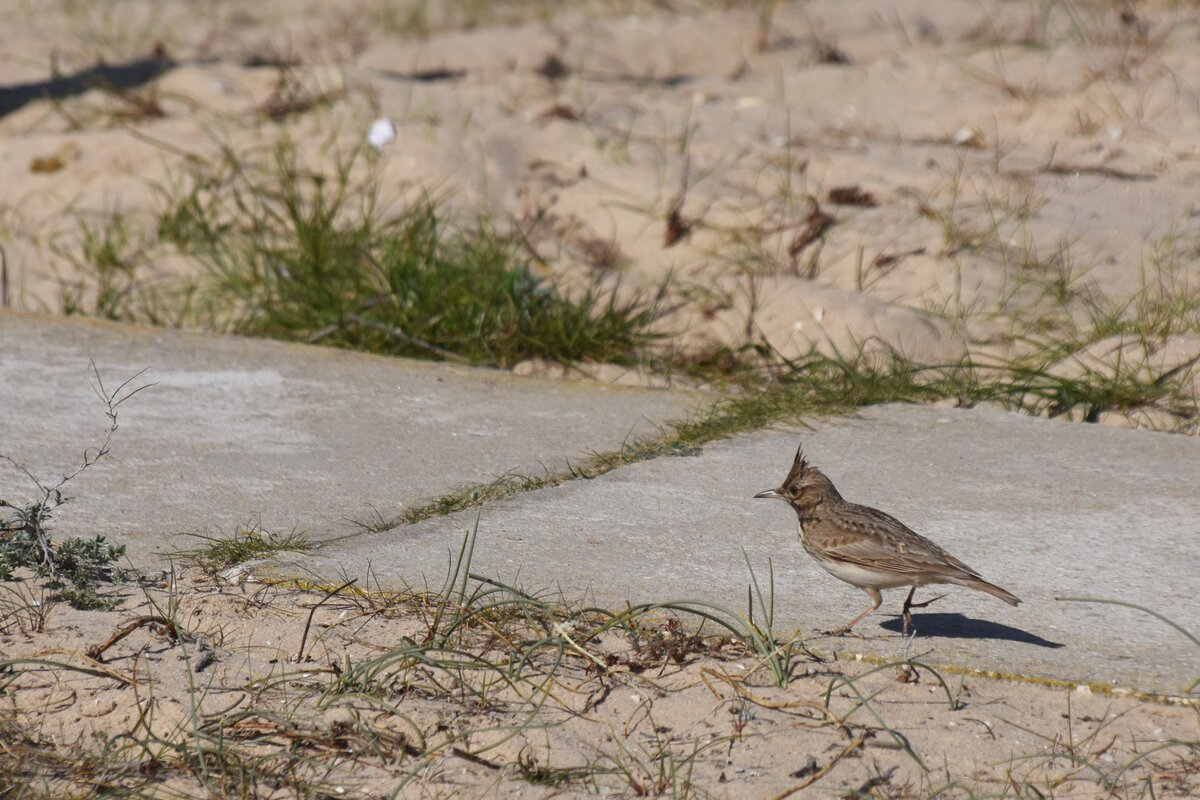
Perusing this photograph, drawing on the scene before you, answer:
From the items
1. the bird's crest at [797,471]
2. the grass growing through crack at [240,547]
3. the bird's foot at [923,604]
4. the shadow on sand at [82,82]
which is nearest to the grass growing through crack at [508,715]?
the grass growing through crack at [240,547]

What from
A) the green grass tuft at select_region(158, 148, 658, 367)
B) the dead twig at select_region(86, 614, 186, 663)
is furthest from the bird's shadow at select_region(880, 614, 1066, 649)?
the green grass tuft at select_region(158, 148, 658, 367)

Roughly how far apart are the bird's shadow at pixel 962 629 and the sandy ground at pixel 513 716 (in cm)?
25

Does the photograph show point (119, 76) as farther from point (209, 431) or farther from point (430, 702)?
point (430, 702)

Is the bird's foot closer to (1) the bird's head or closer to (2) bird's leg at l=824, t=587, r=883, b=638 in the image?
(2) bird's leg at l=824, t=587, r=883, b=638

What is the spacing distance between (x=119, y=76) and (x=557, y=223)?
4.08 metres

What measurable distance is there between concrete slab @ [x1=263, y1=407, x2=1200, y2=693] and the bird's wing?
160 mm

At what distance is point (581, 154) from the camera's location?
24.1 feet

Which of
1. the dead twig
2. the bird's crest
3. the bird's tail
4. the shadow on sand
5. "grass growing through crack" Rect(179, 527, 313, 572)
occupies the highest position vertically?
the shadow on sand

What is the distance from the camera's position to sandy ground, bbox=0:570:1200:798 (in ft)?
8.99

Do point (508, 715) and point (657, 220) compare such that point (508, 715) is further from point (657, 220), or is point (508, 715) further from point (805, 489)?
point (657, 220)

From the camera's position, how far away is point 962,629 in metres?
3.40

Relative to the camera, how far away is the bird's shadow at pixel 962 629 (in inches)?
129

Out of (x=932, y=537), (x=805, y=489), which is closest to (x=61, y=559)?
(x=805, y=489)

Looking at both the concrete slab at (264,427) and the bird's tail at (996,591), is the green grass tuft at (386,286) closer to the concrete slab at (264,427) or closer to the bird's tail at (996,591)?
the concrete slab at (264,427)
